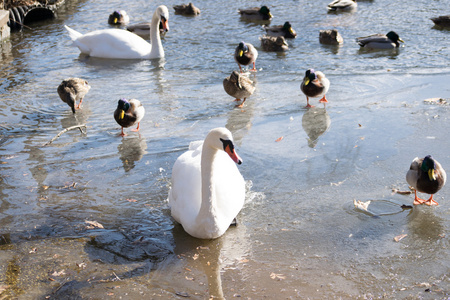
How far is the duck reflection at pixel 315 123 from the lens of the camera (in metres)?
7.68

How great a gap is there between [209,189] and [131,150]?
2863 mm

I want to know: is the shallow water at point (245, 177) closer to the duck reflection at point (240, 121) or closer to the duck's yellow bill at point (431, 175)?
the duck reflection at point (240, 121)

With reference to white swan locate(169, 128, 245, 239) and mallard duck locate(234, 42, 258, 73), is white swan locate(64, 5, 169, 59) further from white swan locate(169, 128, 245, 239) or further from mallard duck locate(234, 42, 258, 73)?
white swan locate(169, 128, 245, 239)

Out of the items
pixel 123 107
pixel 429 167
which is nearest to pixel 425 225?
pixel 429 167

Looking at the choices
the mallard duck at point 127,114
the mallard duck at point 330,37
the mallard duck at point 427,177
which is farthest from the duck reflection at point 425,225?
the mallard duck at point 330,37

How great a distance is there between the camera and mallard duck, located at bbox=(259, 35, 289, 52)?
12430 millimetres

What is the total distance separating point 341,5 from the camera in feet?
54.3

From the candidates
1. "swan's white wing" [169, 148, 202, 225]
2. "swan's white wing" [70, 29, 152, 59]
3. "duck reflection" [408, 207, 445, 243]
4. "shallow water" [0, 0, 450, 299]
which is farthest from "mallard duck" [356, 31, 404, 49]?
"swan's white wing" [169, 148, 202, 225]

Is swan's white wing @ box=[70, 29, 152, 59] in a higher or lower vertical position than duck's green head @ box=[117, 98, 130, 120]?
lower

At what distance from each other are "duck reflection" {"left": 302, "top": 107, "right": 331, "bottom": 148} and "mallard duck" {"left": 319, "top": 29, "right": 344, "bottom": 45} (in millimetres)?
4256

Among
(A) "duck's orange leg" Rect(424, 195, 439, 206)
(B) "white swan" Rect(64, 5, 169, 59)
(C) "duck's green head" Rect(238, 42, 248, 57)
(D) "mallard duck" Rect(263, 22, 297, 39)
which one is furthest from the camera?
(D) "mallard duck" Rect(263, 22, 297, 39)

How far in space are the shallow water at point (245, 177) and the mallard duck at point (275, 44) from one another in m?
0.22

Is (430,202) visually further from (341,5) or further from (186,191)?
(341,5)

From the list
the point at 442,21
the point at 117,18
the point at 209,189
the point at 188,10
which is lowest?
the point at 442,21
